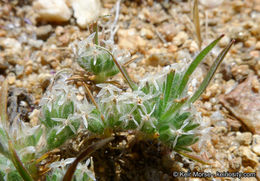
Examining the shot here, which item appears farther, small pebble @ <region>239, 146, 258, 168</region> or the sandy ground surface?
the sandy ground surface

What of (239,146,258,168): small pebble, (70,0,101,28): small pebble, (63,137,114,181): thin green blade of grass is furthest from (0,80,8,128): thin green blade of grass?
(239,146,258,168): small pebble

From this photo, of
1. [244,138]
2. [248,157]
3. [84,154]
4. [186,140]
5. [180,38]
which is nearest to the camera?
[84,154]

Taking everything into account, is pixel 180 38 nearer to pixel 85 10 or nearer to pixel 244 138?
pixel 85 10

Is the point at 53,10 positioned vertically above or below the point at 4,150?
above

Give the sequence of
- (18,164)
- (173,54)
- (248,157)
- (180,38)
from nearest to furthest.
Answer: (18,164) < (248,157) < (173,54) < (180,38)

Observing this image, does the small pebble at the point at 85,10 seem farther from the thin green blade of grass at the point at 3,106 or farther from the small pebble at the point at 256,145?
the small pebble at the point at 256,145

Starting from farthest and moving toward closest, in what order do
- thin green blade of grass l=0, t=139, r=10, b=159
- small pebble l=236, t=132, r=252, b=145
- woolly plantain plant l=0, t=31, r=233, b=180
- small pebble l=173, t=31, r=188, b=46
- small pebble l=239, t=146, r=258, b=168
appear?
1. small pebble l=173, t=31, r=188, b=46
2. small pebble l=236, t=132, r=252, b=145
3. small pebble l=239, t=146, r=258, b=168
4. woolly plantain plant l=0, t=31, r=233, b=180
5. thin green blade of grass l=0, t=139, r=10, b=159

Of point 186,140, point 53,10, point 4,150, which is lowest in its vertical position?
point 186,140

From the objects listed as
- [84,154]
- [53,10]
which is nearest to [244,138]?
[84,154]

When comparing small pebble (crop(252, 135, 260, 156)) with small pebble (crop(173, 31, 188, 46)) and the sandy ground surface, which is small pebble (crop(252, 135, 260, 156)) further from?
small pebble (crop(173, 31, 188, 46))
